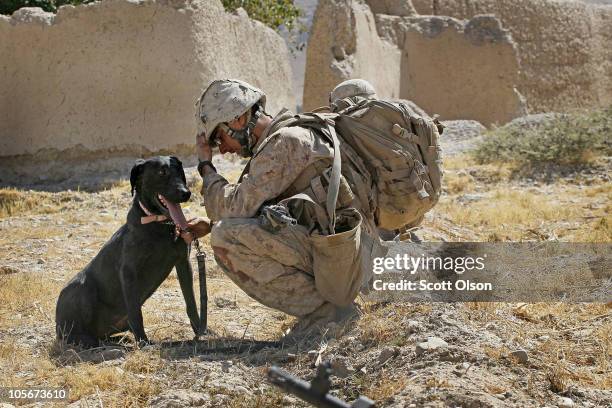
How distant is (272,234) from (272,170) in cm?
33

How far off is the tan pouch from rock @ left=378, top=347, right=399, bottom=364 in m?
0.65

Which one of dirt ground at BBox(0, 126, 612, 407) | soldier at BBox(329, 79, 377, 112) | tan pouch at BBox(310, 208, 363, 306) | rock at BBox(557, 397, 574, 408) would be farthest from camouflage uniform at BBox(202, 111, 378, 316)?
soldier at BBox(329, 79, 377, 112)

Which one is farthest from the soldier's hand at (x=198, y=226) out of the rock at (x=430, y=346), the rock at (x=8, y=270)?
the rock at (x=8, y=270)

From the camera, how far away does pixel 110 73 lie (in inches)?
414

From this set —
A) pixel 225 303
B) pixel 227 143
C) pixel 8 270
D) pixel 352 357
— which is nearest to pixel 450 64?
pixel 8 270

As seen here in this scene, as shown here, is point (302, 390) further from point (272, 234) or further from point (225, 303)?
point (225, 303)

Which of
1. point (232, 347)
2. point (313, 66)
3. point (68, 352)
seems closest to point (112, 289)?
point (68, 352)

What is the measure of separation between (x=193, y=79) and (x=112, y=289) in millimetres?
5719

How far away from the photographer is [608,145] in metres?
11.8

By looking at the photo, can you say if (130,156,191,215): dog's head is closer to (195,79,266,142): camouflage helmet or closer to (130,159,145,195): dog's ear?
(130,159,145,195): dog's ear

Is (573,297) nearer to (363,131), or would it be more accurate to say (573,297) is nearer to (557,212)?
(363,131)

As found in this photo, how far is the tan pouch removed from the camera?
452cm

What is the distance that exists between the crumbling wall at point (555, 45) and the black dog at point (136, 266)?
14522 millimetres

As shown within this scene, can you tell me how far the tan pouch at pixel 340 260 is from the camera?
452cm
